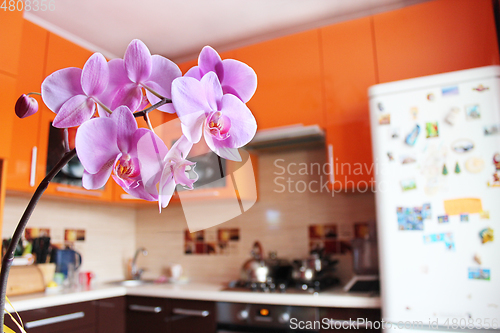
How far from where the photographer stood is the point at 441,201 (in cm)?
163

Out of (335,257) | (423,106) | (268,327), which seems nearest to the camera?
(423,106)

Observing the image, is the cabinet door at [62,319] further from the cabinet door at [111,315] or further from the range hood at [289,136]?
the range hood at [289,136]

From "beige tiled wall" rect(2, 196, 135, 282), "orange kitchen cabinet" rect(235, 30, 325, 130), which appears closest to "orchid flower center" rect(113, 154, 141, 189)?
"orange kitchen cabinet" rect(235, 30, 325, 130)

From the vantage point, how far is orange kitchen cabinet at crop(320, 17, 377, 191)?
2.13 meters

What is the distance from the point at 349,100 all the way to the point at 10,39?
1760 millimetres

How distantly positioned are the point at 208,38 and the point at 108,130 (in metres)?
2.62

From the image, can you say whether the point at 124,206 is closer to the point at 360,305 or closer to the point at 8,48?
the point at 8,48

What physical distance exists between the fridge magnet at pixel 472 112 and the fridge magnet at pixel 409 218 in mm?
447

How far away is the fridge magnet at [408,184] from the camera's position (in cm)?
169

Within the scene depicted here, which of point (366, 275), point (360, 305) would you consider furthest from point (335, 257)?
point (360, 305)

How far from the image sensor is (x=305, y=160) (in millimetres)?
2598

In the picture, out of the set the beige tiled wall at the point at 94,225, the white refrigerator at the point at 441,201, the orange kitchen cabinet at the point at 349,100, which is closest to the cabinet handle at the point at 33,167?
the beige tiled wall at the point at 94,225

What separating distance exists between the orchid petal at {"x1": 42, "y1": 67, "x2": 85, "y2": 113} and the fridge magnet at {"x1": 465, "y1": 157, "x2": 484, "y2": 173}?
5.51 ft

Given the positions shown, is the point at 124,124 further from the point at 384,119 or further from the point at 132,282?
the point at 132,282
